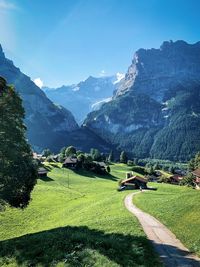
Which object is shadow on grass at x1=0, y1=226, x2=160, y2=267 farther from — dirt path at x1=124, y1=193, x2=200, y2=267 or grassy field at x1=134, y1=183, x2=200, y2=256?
grassy field at x1=134, y1=183, x2=200, y2=256

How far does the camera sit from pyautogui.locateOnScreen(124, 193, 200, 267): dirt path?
27688 millimetres

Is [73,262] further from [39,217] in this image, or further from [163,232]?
[39,217]

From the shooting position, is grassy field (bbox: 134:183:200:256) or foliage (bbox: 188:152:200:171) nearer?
grassy field (bbox: 134:183:200:256)

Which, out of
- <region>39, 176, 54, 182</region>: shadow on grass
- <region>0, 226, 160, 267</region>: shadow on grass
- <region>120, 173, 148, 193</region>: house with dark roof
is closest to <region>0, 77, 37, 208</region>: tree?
<region>0, 226, 160, 267</region>: shadow on grass

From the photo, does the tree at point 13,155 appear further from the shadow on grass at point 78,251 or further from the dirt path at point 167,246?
the dirt path at point 167,246

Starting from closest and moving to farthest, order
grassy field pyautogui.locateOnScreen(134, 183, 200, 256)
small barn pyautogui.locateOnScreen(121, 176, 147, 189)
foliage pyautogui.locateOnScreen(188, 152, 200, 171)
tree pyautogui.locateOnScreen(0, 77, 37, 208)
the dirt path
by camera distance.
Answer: the dirt path < grassy field pyautogui.locateOnScreen(134, 183, 200, 256) < tree pyautogui.locateOnScreen(0, 77, 37, 208) < small barn pyautogui.locateOnScreen(121, 176, 147, 189) < foliage pyautogui.locateOnScreen(188, 152, 200, 171)

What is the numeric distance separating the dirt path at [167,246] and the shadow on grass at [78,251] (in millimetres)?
900

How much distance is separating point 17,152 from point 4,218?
26.4 meters

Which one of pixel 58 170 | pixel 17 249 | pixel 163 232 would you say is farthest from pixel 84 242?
pixel 58 170

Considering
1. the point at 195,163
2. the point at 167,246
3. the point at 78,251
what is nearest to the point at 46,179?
the point at 195,163

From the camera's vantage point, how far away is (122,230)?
38.3 metres

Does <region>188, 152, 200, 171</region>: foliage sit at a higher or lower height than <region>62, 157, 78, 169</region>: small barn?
higher

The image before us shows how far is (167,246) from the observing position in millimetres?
32375

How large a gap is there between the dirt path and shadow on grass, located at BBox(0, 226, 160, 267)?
35.4 inches
